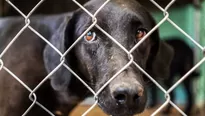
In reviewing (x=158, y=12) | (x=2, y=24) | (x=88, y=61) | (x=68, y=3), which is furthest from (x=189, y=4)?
(x=88, y=61)

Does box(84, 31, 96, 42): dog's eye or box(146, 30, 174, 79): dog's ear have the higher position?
box(84, 31, 96, 42): dog's eye

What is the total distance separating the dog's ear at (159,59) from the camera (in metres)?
1.78

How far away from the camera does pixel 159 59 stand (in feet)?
5.97

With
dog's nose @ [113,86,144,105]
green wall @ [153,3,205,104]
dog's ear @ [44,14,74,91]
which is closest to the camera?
dog's nose @ [113,86,144,105]

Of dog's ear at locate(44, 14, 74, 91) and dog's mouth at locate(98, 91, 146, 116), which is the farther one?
dog's ear at locate(44, 14, 74, 91)

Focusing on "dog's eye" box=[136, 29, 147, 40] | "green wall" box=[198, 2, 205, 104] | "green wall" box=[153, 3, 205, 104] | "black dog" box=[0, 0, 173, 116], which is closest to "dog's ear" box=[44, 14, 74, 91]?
"black dog" box=[0, 0, 173, 116]

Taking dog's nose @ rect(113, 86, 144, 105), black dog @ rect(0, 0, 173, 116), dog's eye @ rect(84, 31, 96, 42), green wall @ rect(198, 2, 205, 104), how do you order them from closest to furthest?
dog's nose @ rect(113, 86, 144, 105), black dog @ rect(0, 0, 173, 116), dog's eye @ rect(84, 31, 96, 42), green wall @ rect(198, 2, 205, 104)

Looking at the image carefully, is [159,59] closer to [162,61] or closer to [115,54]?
[162,61]

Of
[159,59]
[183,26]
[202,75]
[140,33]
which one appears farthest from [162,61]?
[183,26]

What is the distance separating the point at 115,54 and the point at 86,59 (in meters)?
0.26

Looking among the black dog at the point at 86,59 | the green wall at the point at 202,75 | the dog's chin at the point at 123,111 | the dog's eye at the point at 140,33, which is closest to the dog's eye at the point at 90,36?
the black dog at the point at 86,59

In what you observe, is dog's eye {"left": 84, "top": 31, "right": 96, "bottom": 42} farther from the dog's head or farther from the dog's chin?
the dog's chin

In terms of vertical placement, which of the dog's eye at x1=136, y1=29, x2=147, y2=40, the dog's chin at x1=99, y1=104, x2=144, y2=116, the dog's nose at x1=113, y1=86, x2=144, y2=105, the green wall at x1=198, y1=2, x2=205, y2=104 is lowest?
the green wall at x1=198, y1=2, x2=205, y2=104

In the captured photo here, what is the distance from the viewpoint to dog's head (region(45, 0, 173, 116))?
48.8 inches
